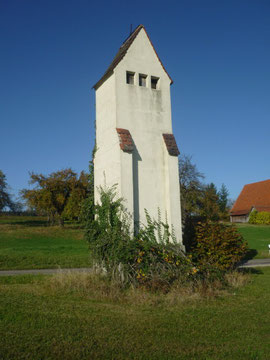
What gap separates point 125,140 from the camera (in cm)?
1190

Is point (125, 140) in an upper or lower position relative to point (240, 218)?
upper

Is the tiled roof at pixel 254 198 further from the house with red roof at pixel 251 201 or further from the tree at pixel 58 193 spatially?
the tree at pixel 58 193

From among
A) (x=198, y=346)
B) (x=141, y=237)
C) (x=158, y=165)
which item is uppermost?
(x=158, y=165)

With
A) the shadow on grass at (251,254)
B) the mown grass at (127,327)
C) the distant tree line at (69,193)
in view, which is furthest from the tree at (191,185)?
the mown grass at (127,327)

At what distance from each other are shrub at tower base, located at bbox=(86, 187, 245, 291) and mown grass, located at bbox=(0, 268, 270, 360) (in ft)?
4.18

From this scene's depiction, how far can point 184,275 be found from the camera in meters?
9.92

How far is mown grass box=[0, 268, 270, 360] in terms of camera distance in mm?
5254

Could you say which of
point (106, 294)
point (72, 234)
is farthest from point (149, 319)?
point (72, 234)

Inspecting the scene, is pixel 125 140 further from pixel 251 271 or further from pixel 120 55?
pixel 251 271

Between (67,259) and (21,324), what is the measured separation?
40.6ft

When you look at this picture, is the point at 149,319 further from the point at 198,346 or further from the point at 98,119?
the point at 98,119

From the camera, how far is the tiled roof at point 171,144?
1266 centimetres

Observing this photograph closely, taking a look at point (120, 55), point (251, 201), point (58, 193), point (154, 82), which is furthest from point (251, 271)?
point (251, 201)

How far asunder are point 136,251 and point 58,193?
2783 cm
